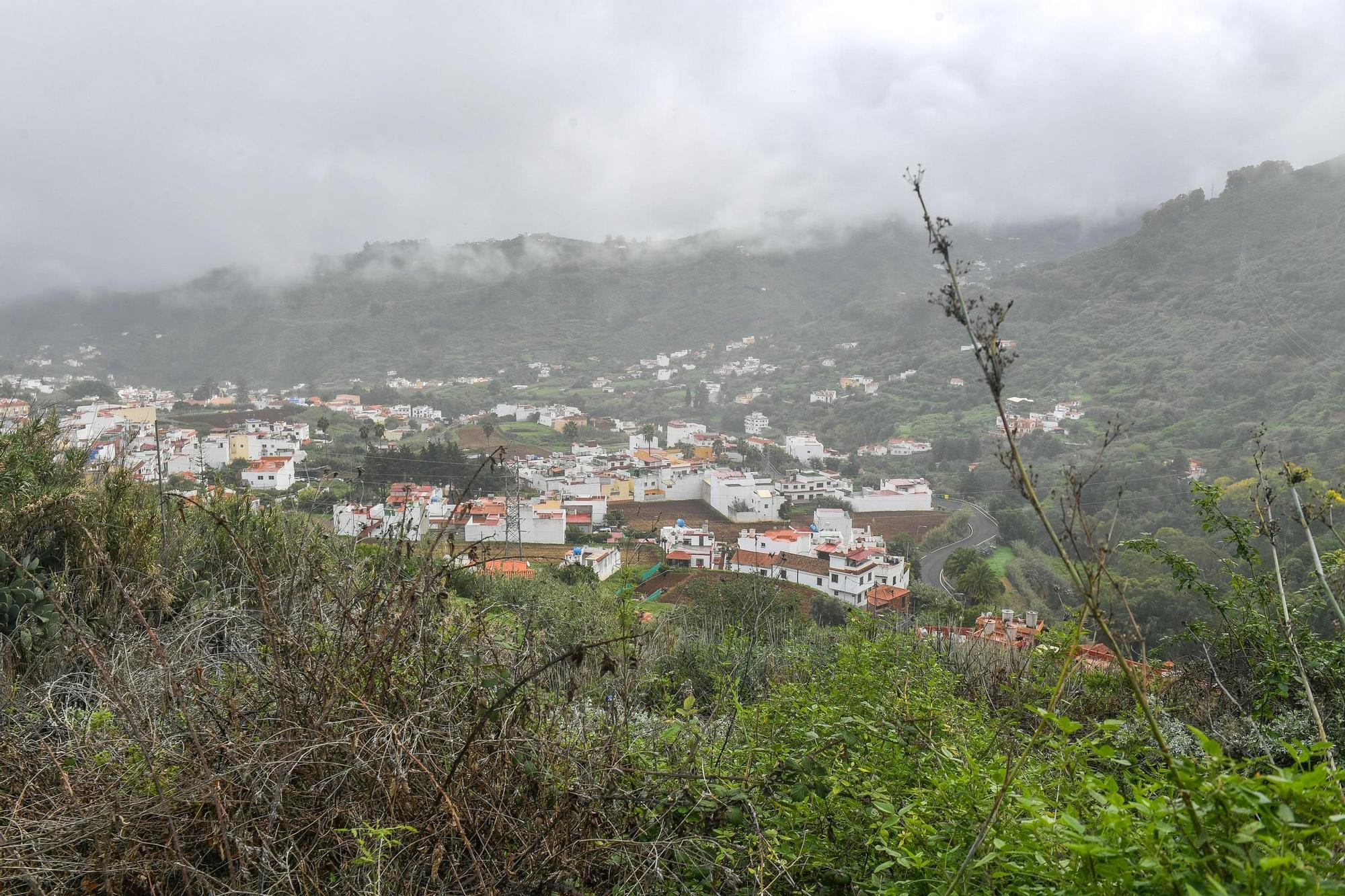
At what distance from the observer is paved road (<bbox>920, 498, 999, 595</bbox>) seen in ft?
75.7

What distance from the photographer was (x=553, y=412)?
5325 cm

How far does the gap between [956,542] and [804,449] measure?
19669mm

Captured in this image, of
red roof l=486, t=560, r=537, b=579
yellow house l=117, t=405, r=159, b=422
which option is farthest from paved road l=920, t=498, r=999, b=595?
yellow house l=117, t=405, r=159, b=422

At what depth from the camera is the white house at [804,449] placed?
4581 centimetres

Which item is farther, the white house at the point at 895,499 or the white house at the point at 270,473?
the white house at the point at 895,499

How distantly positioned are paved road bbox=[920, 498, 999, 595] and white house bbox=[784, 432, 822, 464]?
11313 millimetres

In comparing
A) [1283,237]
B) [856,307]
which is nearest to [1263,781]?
[1283,237]

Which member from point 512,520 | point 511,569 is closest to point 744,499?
point 512,520

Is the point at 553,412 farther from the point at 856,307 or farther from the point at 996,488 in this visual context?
the point at 856,307

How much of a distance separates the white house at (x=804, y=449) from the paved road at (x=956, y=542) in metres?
11.3

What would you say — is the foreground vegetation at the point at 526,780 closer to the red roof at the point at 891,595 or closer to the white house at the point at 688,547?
the red roof at the point at 891,595

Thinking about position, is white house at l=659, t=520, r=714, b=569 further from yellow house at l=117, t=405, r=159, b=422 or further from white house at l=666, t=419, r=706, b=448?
white house at l=666, t=419, r=706, b=448

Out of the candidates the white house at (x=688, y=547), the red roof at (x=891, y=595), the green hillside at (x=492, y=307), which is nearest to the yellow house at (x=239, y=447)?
the white house at (x=688, y=547)

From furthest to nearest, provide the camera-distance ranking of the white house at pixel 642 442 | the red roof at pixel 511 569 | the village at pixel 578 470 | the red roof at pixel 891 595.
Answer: the white house at pixel 642 442, the red roof at pixel 891 595, the village at pixel 578 470, the red roof at pixel 511 569
